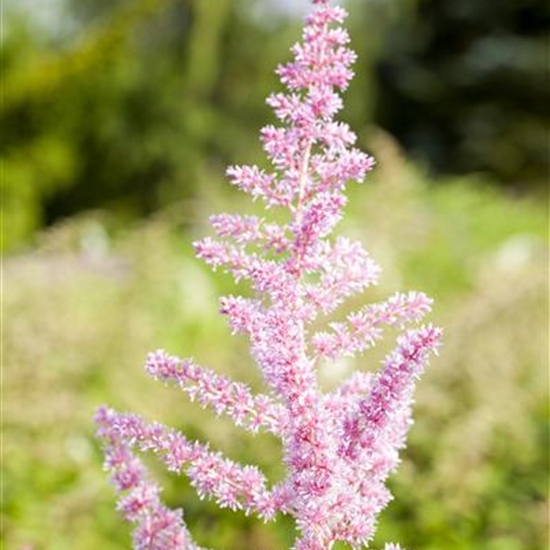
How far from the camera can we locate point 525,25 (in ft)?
88.2

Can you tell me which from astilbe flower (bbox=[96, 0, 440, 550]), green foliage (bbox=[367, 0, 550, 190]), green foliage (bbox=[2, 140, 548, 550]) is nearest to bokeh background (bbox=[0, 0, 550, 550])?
green foliage (bbox=[2, 140, 548, 550])

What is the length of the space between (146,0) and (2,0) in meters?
7.17

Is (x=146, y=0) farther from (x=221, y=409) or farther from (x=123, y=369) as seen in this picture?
(x=221, y=409)

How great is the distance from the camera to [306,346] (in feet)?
5.15

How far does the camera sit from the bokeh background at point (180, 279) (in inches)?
184

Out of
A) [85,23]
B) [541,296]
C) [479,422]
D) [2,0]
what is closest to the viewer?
[479,422]

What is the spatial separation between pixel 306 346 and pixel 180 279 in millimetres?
7634

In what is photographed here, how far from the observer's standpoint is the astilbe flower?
1494mm

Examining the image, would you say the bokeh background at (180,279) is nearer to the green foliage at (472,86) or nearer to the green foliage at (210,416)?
the green foliage at (210,416)

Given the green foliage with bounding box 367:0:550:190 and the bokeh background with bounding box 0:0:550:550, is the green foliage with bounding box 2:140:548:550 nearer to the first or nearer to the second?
the bokeh background with bounding box 0:0:550:550

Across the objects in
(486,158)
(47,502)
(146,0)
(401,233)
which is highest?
(486,158)

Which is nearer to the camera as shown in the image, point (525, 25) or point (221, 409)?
point (221, 409)

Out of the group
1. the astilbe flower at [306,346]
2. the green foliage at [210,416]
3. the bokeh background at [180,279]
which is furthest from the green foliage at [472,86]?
the astilbe flower at [306,346]

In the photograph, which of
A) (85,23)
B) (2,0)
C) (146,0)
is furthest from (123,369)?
(85,23)
